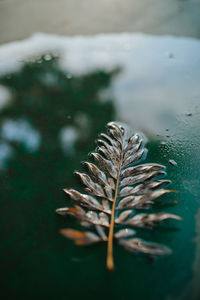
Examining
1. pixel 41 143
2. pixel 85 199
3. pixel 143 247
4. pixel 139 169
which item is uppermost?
pixel 41 143

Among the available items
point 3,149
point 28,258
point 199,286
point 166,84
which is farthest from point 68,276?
point 166,84

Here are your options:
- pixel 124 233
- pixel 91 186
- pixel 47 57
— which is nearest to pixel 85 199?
pixel 91 186

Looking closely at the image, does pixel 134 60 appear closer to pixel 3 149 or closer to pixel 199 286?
pixel 3 149

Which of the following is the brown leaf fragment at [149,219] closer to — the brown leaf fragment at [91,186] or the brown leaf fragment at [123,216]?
the brown leaf fragment at [123,216]

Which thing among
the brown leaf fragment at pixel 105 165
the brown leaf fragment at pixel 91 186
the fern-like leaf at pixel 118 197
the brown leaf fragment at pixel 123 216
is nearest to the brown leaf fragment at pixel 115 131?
the fern-like leaf at pixel 118 197

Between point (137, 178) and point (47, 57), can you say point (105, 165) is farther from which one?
point (47, 57)

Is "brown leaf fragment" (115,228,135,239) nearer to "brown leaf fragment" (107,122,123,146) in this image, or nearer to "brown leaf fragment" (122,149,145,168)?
"brown leaf fragment" (122,149,145,168)
